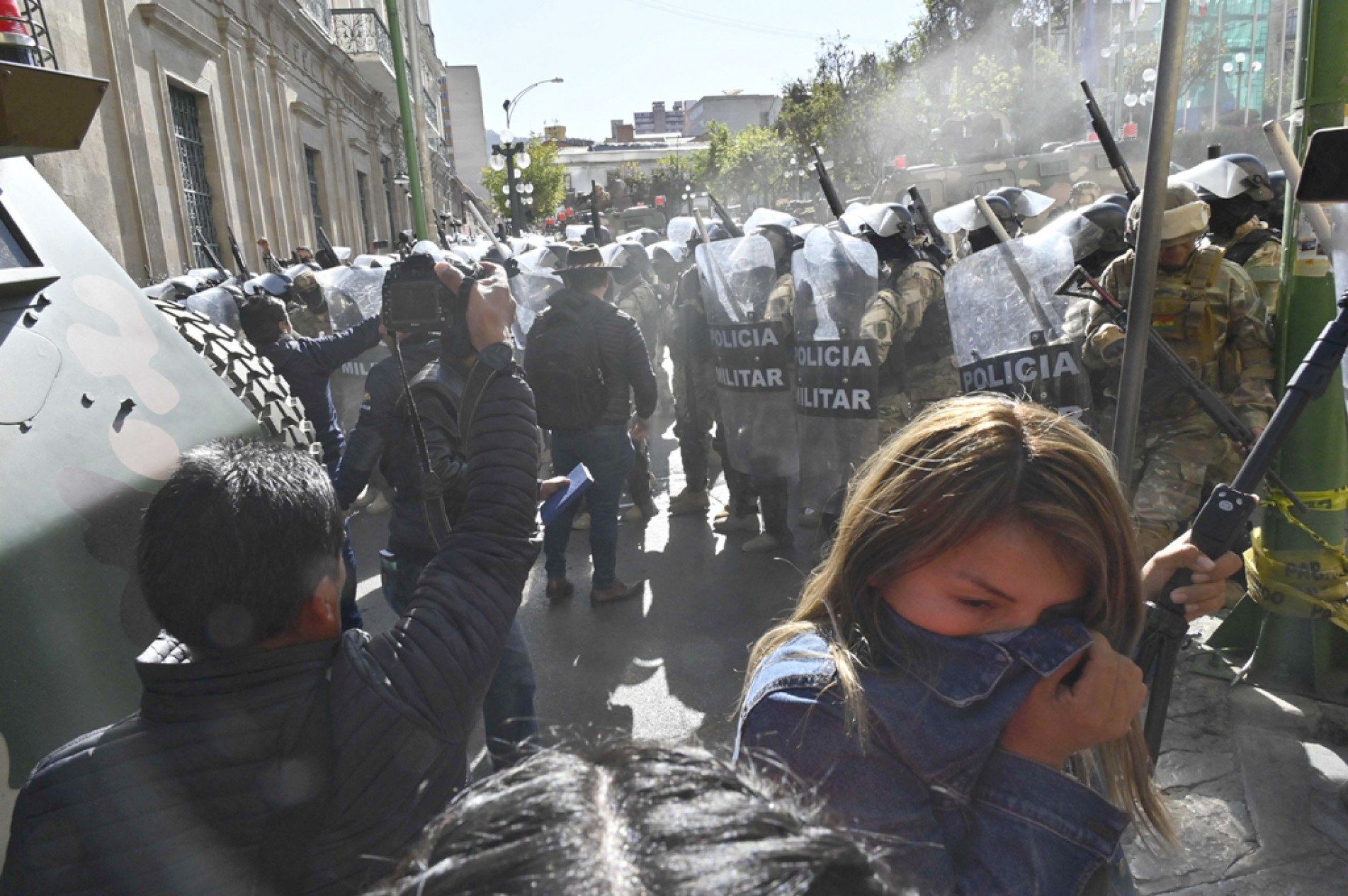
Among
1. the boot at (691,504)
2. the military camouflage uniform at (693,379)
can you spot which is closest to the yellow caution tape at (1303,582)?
the military camouflage uniform at (693,379)

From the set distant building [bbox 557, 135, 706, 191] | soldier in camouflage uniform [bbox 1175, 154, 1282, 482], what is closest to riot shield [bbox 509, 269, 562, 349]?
soldier in camouflage uniform [bbox 1175, 154, 1282, 482]

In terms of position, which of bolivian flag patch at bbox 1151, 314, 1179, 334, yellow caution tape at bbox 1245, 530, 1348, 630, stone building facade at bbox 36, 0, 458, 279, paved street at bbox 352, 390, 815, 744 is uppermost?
stone building facade at bbox 36, 0, 458, 279

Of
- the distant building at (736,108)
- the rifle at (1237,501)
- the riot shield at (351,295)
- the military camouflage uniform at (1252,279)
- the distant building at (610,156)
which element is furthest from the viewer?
the distant building at (736,108)

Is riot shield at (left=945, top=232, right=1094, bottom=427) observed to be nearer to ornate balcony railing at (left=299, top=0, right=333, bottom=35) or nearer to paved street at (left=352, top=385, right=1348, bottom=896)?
paved street at (left=352, top=385, right=1348, bottom=896)

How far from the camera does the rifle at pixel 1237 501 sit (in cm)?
144

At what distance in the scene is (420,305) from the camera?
8.84ft

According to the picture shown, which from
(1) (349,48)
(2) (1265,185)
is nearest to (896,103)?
(1) (349,48)

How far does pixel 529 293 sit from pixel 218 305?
7.27 ft

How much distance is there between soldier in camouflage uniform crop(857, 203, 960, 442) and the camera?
4.29 metres

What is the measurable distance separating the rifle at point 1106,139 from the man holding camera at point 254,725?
344 centimetres

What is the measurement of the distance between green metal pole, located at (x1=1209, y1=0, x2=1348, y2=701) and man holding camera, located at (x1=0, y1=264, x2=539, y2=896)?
319cm

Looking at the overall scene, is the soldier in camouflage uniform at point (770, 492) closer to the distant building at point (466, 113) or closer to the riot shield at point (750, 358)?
the riot shield at point (750, 358)

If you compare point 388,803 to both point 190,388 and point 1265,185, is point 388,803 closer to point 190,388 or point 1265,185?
point 190,388

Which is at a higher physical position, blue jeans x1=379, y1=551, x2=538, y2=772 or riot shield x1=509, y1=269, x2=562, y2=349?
riot shield x1=509, y1=269, x2=562, y2=349
